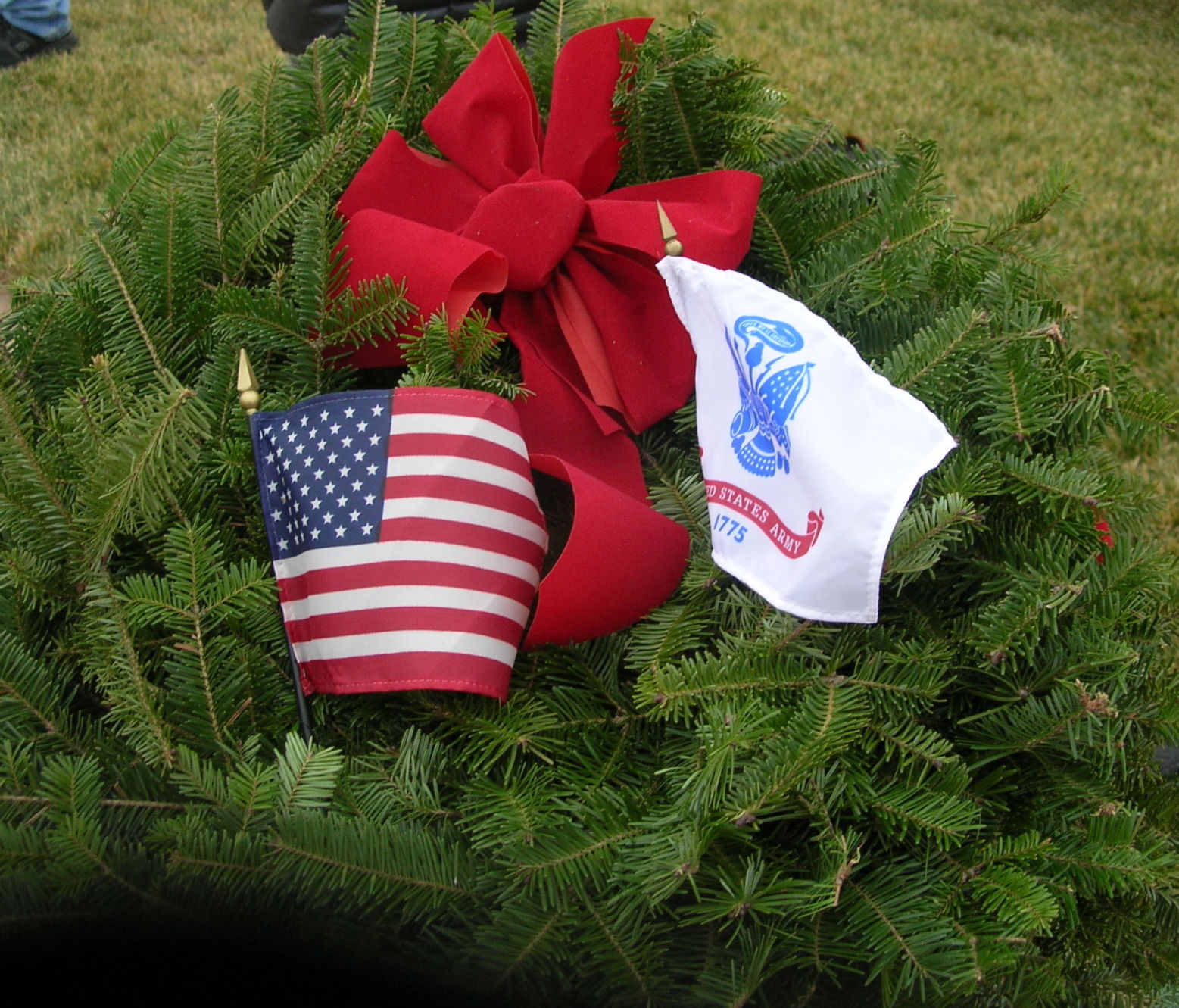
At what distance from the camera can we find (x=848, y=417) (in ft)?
2.83

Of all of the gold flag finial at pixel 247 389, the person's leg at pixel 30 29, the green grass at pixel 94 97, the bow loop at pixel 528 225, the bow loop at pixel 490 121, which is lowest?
the green grass at pixel 94 97

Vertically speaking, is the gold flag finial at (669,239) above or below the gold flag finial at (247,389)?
above

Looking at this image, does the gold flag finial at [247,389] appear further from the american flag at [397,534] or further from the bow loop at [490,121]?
the bow loop at [490,121]

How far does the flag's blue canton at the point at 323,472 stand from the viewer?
910 millimetres

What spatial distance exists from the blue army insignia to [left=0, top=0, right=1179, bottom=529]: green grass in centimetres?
151

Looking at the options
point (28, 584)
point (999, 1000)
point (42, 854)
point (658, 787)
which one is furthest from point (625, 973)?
point (28, 584)

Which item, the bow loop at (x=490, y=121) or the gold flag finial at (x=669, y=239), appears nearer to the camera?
the gold flag finial at (x=669, y=239)

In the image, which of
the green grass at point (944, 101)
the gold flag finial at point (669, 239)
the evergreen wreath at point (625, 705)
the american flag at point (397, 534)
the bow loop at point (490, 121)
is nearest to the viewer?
the evergreen wreath at point (625, 705)

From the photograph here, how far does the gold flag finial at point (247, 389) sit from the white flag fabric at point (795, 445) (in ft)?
1.27

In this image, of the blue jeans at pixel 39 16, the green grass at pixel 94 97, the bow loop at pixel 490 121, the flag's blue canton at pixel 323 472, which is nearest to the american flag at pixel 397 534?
the flag's blue canton at pixel 323 472

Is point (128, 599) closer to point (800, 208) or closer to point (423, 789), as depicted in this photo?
point (423, 789)

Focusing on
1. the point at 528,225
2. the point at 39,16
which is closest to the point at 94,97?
the point at 39,16

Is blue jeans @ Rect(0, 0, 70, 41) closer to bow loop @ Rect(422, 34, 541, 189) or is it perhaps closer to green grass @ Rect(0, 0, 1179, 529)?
green grass @ Rect(0, 0, 1179, 529)

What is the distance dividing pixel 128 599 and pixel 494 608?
0.30 metres
